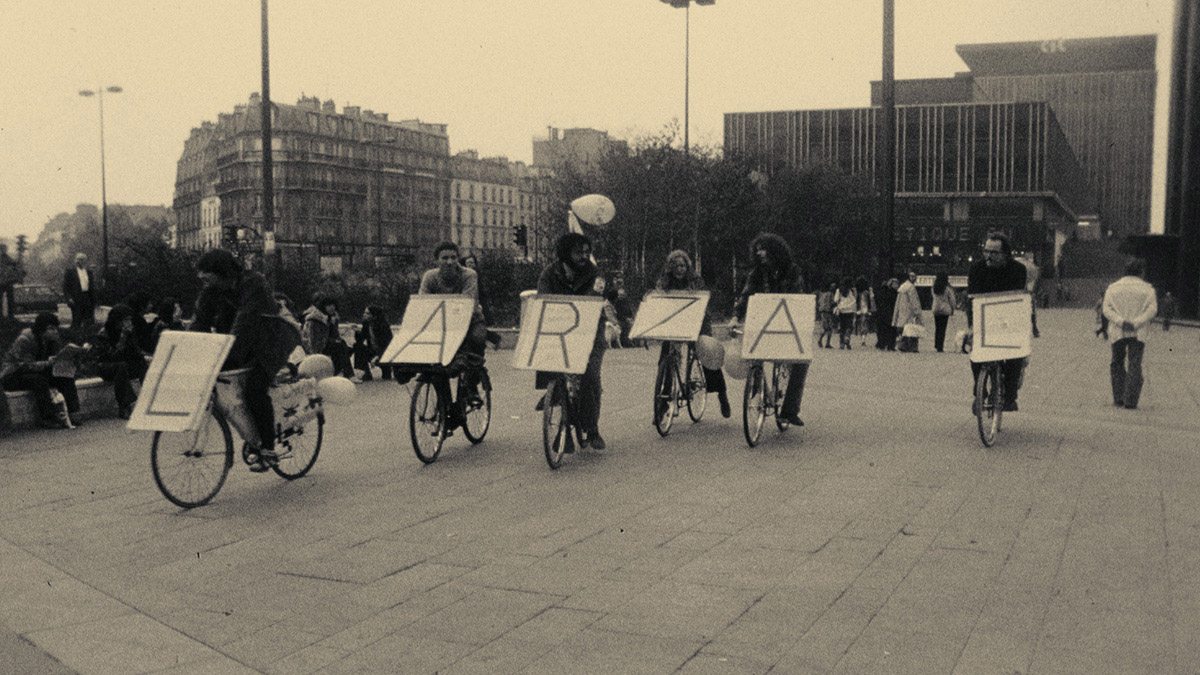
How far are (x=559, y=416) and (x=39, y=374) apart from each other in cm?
587

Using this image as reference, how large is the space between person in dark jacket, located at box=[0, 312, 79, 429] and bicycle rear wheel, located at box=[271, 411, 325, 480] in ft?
14.1

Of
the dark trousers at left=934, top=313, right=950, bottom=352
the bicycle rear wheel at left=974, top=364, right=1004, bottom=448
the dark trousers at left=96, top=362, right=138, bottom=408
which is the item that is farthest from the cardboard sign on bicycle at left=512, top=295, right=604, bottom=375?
the dark trousers at left=934, top=313, right=950, bottom=352

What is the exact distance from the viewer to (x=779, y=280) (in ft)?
33.4

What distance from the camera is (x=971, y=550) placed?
5832 mm

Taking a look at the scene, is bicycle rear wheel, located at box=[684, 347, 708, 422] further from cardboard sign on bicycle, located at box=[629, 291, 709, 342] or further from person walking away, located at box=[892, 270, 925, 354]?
person walking away, located at box=[892, 270, 925, 354]

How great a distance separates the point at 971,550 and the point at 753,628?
1.78 metres

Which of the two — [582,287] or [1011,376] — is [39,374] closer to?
[582,287]

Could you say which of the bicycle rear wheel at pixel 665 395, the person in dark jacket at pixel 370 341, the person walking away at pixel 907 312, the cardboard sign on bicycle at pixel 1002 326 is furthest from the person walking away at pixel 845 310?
the bicycle rear wheel at pixel 665 395

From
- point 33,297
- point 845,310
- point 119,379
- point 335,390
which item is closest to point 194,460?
point 335,390

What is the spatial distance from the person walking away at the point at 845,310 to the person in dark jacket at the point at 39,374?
16962 millimetres

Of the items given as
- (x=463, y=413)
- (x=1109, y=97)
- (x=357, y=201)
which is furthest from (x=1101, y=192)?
(x=463, y=413)

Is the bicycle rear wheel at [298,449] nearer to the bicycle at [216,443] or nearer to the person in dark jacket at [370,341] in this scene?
the bicycle at [216,443]

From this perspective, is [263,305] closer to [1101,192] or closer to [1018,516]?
[1018,516]

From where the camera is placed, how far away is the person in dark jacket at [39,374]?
1131 centimetres
